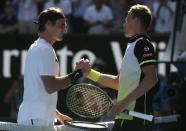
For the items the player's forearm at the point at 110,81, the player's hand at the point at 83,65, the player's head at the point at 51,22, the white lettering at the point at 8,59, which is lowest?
the white lettering at the point at 8,59

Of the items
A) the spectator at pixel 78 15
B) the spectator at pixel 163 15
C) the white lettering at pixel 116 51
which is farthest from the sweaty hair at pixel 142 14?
the spectator at pixel 78 15

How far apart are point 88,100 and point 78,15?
342 inches

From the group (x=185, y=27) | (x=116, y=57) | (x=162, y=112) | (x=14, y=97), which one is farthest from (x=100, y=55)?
(x=185, y=27)

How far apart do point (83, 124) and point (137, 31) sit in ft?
3.01

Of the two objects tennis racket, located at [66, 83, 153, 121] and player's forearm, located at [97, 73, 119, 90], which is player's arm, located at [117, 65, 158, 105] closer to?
tennis racket, located at [66, 83, 153, 121]

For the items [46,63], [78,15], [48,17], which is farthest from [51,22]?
[78,15]

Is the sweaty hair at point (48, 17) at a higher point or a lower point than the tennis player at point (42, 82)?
higher

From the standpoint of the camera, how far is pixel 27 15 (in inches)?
597

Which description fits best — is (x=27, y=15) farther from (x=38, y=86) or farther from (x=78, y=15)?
(x=38, y=86)

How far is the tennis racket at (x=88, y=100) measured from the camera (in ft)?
21.0

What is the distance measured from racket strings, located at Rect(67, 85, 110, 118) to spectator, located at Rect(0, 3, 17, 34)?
8686mm

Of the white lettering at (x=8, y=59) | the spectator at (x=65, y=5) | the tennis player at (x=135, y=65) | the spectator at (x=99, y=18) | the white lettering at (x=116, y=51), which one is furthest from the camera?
the spectator at (x=65, y=5)

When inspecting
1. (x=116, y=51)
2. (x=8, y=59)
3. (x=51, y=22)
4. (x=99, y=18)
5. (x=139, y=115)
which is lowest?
(x=8, y=59)

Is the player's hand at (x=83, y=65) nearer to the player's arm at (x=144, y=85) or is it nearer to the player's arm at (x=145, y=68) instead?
the player's arm at (x=145, y=68)
